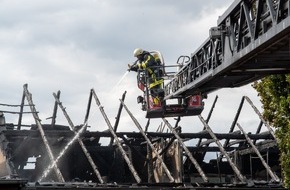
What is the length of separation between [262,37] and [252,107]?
19571 mm

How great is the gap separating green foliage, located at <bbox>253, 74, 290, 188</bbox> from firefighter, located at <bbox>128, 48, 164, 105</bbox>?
165 inches

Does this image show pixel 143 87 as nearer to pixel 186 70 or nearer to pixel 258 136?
pixel 186 70

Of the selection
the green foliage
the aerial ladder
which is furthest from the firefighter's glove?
the green foliage

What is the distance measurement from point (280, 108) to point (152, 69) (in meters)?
5.58

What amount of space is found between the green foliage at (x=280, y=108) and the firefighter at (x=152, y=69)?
13.7ft

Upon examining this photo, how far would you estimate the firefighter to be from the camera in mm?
17781

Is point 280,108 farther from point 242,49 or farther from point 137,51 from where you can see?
point 137,51

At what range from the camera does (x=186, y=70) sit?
1385cm

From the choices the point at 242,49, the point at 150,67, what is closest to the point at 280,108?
the point at 242,49

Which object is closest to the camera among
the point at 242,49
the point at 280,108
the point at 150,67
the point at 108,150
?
the point at 242,49

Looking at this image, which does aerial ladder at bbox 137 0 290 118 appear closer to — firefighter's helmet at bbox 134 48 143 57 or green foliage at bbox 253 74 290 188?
green foliage at bbox 253 74 290 188

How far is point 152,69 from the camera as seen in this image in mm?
18078

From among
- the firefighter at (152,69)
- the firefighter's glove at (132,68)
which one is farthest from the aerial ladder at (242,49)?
the firefighter's glove at (132,68)

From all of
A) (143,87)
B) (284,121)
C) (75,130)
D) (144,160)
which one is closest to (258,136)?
(144,160)
